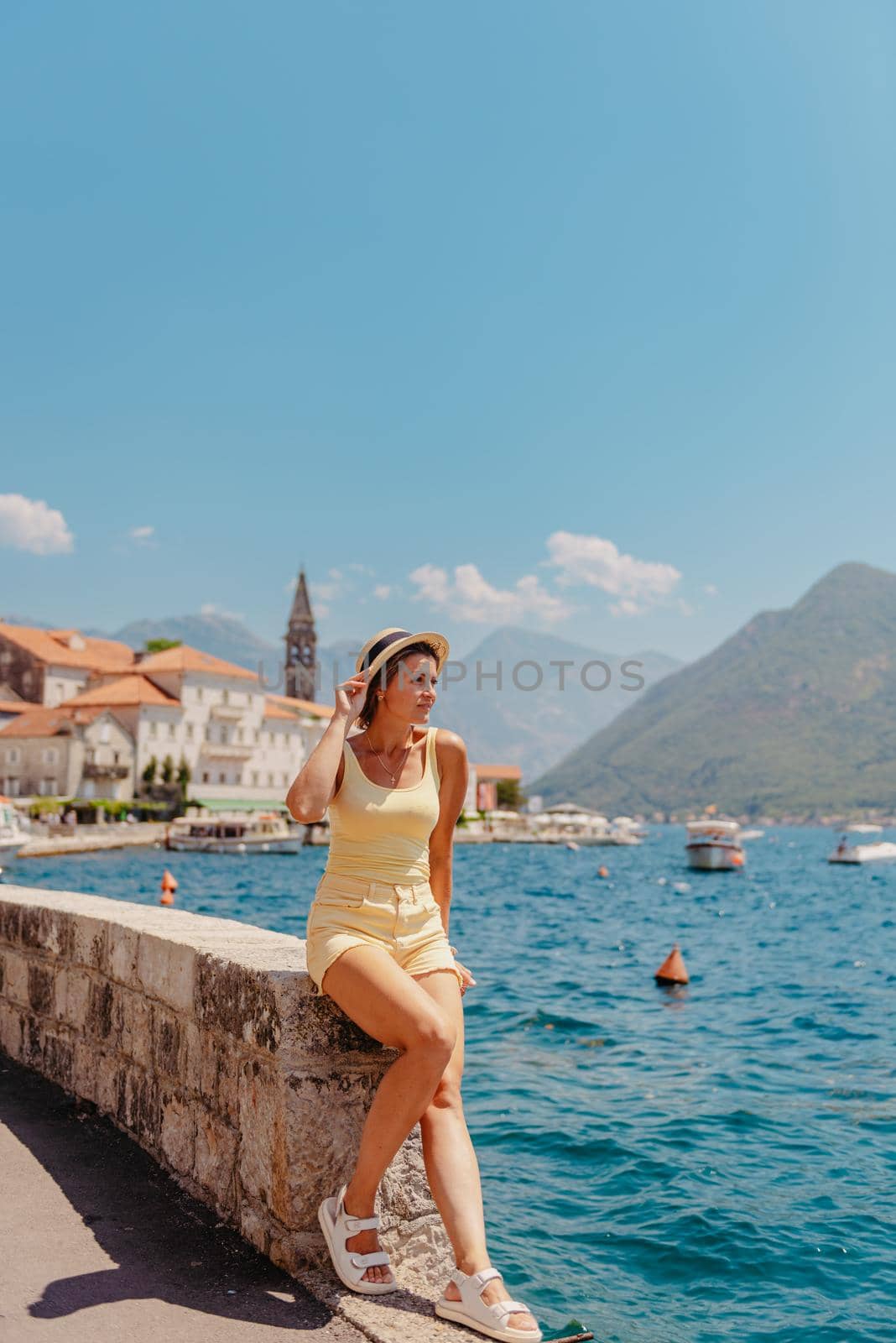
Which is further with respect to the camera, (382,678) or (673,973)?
(673,973)

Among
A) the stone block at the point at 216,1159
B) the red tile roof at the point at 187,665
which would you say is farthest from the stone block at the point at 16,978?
the red tile roof at the point at 187,665

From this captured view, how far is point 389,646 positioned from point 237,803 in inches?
3542

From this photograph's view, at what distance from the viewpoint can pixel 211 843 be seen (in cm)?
7312

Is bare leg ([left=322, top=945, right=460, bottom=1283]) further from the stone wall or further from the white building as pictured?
the white building

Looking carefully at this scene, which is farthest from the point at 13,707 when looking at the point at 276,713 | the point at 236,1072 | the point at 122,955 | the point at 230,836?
the point at 236,1072

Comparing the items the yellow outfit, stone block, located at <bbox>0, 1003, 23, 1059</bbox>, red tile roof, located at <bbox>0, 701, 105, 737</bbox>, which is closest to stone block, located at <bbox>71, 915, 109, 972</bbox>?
stone block, located at <bbox>0, 1003, 23, 1059</bbox>

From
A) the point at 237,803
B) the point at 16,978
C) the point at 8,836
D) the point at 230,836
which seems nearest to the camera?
the point at 16,978

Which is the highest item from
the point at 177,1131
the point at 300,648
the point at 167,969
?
the point at 300,648

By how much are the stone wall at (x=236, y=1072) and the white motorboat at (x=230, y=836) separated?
6976 centimetres

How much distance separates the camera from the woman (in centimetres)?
341

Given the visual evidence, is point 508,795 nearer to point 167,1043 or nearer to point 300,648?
point 300,648

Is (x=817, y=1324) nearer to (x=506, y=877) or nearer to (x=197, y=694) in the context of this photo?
(x=506, y=877)

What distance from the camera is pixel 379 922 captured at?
146 inches

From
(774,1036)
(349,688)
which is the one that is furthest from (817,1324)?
(774,1036)
